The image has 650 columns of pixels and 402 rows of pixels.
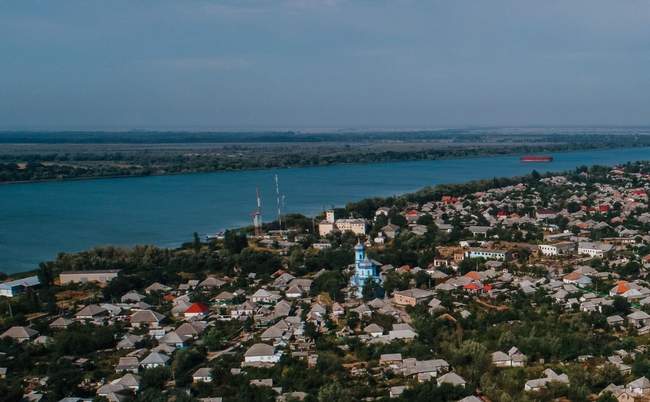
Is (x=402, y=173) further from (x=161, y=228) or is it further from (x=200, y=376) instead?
(x=200, y=376)

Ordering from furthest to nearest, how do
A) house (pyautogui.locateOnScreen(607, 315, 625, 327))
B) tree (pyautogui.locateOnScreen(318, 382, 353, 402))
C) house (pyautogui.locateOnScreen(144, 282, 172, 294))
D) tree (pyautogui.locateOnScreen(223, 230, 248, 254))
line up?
1. tree (pyautogui.locateOnScreen(223, 230, 248, 254))
2. house (pyautogui.locateOnScreen(144, 282, 172, 294))
3. house (pyautogui.locateOnScreen(607, 315, 625, 327))
4. tree (pyautogui.locateOnScreen(318, 382, 353, 402))

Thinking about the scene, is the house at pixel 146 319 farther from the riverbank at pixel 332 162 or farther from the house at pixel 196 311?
the riverbank at pixel 332 162

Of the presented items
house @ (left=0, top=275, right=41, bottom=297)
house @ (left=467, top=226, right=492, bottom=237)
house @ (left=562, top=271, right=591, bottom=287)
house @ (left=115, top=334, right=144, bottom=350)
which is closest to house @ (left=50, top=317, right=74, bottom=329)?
house @ (left=115, top=334, right=144, bottom=350)

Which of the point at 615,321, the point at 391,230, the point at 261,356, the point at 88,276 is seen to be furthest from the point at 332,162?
the point at 261,356

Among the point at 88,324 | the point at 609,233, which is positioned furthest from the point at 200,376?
the point at 609,233

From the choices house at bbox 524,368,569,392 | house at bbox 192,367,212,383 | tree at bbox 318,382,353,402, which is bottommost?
house at bbox 192,367,212,383

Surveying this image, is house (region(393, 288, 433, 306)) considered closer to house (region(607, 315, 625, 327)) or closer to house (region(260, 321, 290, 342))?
house (region(260, 321, 290, 342))

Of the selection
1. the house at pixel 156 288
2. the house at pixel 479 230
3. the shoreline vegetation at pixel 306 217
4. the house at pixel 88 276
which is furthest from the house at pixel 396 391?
the house at pixel 479 230

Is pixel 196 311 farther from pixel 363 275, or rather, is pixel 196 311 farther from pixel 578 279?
pixel 578 279
